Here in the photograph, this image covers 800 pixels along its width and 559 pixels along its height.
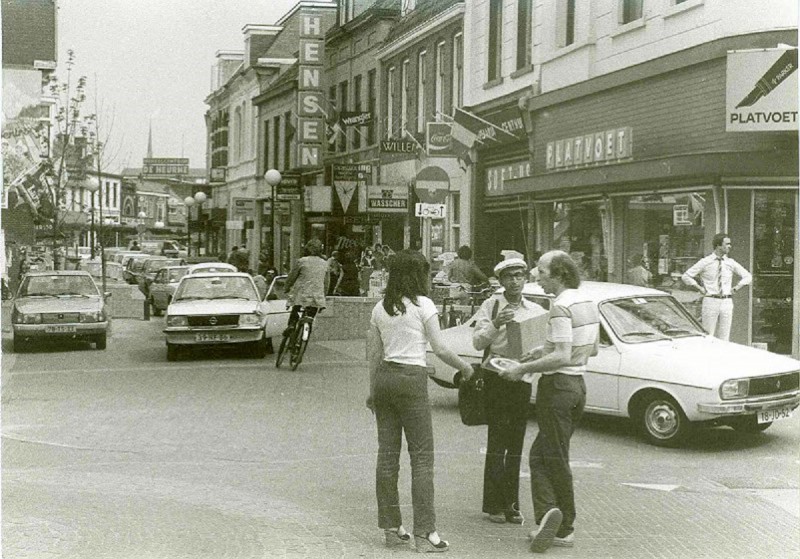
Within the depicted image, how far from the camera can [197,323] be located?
50.1 ft

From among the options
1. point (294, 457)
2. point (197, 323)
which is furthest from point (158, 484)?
point (197, 323)

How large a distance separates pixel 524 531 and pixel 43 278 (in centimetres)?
822

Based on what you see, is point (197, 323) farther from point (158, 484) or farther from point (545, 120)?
point (158, 484)

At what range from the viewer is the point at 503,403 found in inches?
269

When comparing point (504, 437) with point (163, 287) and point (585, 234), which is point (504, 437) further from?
point (163, 287)

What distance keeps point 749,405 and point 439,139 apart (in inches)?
216

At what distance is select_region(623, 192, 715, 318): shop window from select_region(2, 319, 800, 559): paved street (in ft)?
5.93

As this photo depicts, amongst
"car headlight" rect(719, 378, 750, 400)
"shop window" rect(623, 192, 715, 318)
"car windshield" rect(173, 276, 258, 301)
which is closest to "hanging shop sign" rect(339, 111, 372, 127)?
"car windshield" rect(173, 276, 258, 301)

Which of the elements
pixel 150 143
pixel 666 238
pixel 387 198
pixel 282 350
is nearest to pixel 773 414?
pixel 666 238

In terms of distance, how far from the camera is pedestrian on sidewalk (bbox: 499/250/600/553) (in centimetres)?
637

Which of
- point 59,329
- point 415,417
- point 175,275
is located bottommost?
point 59,329

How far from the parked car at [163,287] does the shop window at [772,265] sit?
363 inches

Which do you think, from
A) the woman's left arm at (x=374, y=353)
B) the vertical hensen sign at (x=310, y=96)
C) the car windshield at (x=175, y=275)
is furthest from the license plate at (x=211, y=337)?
the woman's left arm at (x=374, y=353)

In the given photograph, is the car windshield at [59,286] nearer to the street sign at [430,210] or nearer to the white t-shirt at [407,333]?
the street sign at [430,210]
